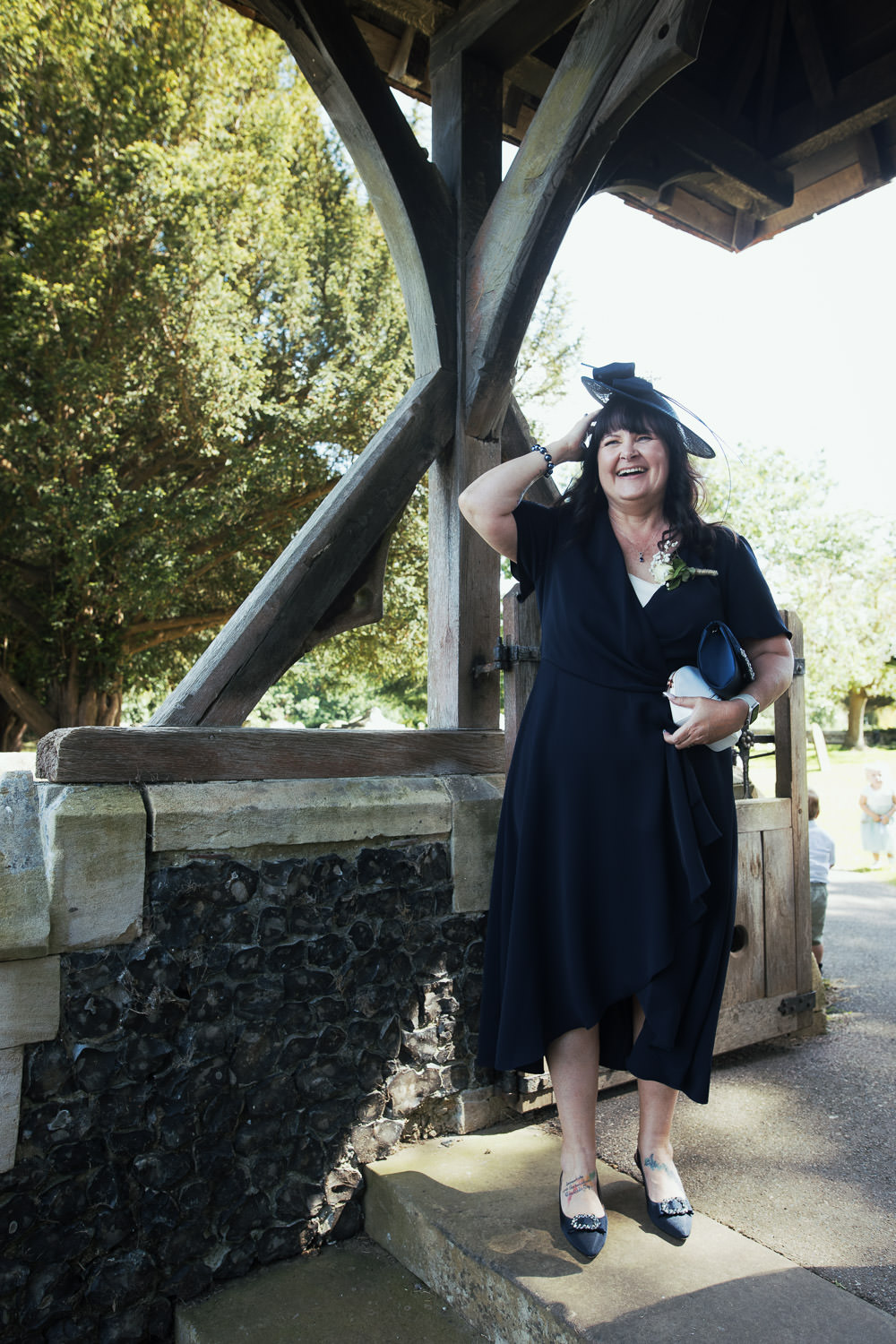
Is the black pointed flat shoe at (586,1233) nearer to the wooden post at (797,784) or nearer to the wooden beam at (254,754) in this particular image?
the wooden beam at (254,754)

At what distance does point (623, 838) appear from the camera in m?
2.05

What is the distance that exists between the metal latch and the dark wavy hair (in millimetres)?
2170

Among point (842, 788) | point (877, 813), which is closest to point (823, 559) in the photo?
point (842, 788)

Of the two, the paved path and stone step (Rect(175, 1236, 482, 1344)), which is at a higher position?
the paved path

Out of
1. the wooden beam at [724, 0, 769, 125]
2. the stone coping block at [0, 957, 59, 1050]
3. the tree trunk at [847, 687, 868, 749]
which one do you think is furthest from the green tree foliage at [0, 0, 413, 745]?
the tree trunk at [847, 687, 868, 749]

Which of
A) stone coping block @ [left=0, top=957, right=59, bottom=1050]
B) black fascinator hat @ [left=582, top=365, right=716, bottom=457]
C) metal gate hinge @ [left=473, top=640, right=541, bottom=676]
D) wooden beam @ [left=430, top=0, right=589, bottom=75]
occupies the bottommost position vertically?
stone coping block @ [left=0, top=957, right=59, bottom=1050]

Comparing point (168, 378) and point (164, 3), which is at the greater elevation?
point (164, 3)

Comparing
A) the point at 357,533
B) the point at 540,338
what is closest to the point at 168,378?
the point at 540,338

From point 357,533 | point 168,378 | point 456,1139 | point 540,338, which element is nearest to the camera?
point 456,1139

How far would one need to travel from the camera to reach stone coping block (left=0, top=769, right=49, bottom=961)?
6.10 feet

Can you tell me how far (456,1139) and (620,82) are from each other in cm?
306

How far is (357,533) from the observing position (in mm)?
2676

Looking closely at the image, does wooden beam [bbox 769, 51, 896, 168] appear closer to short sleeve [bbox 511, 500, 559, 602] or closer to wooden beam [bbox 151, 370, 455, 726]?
wooden beam [bbox 151, 370, 455, 726]

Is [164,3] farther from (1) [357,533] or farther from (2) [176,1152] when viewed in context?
(2) [176,1152]
